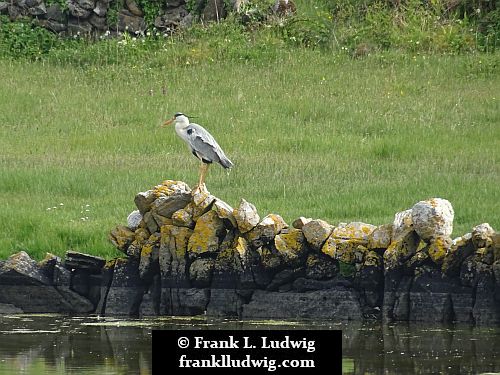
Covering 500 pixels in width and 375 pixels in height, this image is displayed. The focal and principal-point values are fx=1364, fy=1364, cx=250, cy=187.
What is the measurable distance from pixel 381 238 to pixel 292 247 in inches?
34.9

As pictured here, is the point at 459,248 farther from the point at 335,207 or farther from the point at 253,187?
the point at 253,187

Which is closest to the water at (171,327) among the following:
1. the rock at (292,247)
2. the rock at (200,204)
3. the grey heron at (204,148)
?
the rock at (292,247)

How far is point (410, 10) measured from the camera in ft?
87.8

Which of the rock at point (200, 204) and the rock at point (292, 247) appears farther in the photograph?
the rock at point (200, 204)

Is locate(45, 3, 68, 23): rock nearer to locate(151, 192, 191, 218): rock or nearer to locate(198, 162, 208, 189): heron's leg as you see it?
locate(198, 162, 208, 189): heron's leg

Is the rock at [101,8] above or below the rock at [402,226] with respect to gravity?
above

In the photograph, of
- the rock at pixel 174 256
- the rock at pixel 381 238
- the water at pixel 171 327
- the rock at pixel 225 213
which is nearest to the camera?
the water at pixel 171 327

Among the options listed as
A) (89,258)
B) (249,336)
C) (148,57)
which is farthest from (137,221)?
(148,57)

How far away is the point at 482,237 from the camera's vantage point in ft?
42.3

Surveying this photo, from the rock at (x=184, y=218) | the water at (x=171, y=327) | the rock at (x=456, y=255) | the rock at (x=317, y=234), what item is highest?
the rock at (x=184, y=218)

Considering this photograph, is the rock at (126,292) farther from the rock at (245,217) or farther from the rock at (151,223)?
the rock at (245,217)

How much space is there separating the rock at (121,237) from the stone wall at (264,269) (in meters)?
0.01

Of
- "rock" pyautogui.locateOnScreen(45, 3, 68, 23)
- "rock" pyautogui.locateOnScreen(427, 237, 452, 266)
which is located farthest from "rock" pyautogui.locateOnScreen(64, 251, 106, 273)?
"rock" pyautogui.locateOnScreen(45, 3, 68, 23)

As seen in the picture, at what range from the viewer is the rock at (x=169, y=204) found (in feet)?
45.9
